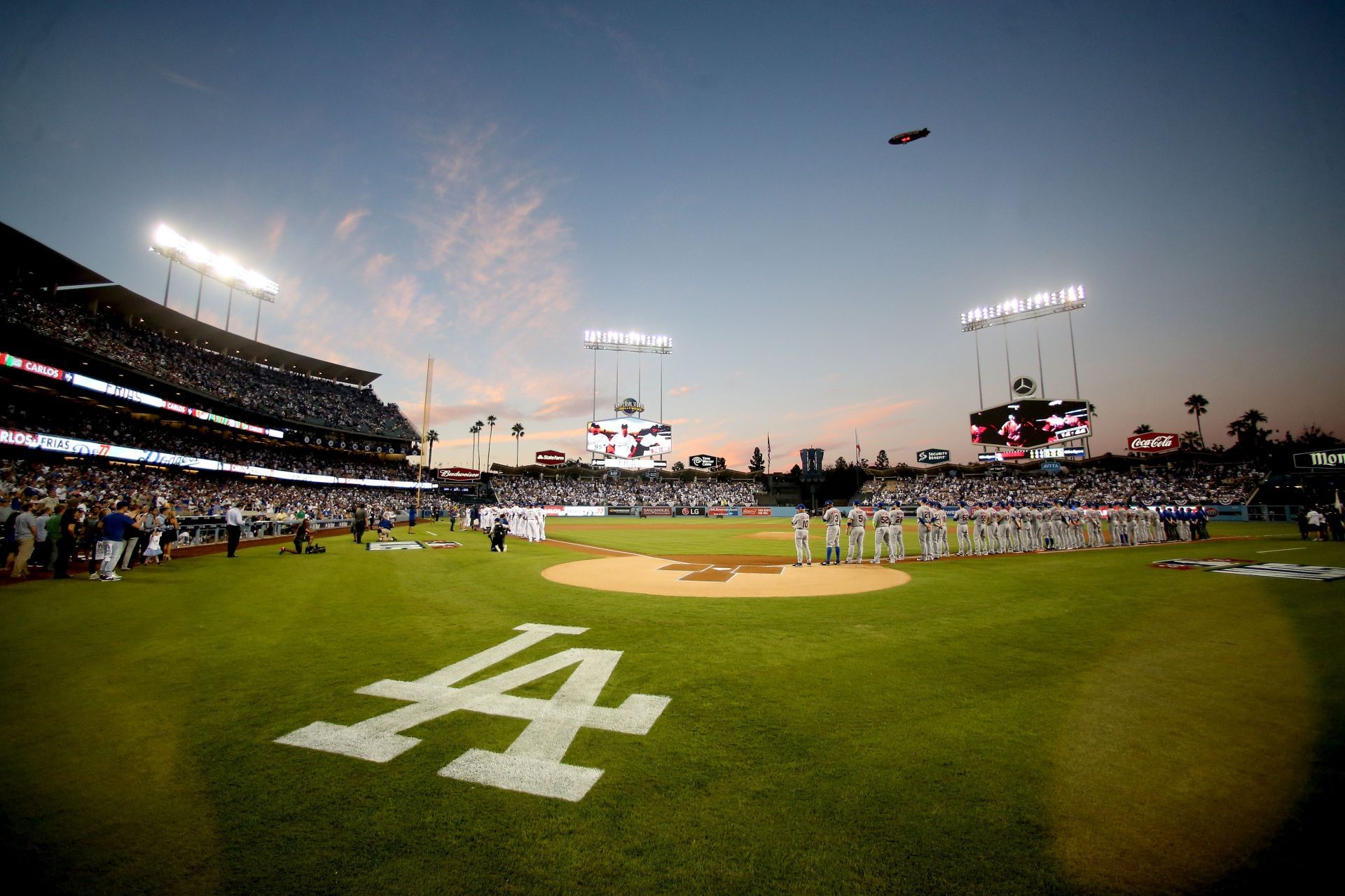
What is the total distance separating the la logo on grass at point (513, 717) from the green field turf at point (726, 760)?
13cm

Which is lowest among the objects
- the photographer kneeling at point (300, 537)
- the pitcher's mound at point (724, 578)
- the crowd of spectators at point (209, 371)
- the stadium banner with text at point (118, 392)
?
the pitcher's mound at point (724, 578)

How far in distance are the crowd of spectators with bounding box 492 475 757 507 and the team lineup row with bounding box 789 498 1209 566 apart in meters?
51.0

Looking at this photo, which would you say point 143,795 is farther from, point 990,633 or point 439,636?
point 990,633

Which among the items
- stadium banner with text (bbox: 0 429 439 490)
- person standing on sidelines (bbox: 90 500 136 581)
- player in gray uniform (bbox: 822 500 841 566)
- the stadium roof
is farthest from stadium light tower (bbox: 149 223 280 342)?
player in gray uniform (bbox: 822 500 841 566)

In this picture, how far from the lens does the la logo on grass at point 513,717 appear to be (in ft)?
12.2

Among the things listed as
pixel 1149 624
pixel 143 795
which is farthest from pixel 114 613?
pixel 1149 624

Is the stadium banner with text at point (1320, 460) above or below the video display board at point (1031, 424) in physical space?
below

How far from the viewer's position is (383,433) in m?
65.9

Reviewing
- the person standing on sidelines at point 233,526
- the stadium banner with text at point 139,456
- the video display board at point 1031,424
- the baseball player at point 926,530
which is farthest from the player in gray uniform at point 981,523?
the stadium banner with text at point 139,456

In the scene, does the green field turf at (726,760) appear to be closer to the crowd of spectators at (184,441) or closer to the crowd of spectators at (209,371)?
the crowd of spectators at (209,371)

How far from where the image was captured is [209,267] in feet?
157

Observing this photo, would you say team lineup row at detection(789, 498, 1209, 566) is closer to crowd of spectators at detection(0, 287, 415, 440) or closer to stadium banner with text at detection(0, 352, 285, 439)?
stadium banner with text at detection(0, 352, 285, 439)

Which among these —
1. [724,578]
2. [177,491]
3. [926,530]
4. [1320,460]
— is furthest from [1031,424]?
[177,491]

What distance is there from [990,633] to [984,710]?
332cm
